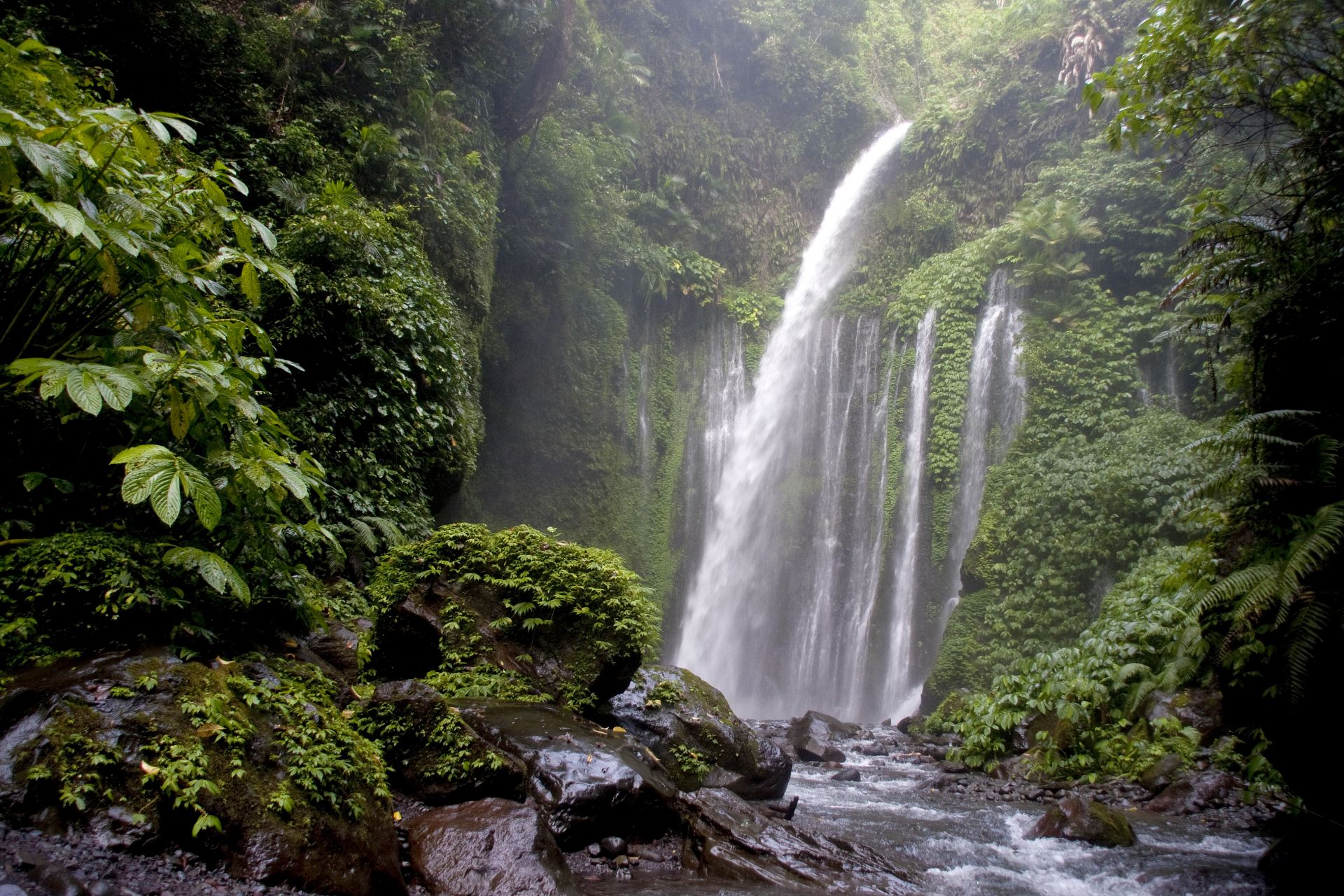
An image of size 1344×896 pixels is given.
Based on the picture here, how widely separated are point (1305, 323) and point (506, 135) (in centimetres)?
1315

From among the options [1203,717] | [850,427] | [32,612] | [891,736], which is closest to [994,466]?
[850,427]

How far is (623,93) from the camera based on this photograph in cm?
1836

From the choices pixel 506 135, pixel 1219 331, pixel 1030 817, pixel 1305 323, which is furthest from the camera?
pixel 506 135

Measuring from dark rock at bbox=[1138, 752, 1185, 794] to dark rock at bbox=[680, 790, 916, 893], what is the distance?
3327 mm

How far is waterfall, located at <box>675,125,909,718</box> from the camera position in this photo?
15422 millimetres

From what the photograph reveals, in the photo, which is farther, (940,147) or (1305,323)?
(940,147)

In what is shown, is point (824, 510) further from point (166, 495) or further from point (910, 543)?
point (166, 495)

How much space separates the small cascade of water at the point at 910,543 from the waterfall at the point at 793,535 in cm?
63

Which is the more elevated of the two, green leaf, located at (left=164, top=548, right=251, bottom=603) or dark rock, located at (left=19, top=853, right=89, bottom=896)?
green leaf, located at (left=164, top=548, right=251, bottom=603)

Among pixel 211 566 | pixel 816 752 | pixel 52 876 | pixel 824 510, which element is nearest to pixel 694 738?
pixel 816 752

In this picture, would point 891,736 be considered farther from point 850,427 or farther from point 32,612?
point 32,612

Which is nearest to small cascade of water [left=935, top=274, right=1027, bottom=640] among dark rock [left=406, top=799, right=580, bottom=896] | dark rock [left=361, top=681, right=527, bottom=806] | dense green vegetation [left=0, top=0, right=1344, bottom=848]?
dense green vegetation [left=0, top=0, right=1344, bottom=848]

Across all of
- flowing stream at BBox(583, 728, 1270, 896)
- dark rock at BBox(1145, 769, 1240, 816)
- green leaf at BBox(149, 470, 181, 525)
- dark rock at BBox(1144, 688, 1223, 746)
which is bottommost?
flowing stream at BBox(583, 728, 1270, 896)

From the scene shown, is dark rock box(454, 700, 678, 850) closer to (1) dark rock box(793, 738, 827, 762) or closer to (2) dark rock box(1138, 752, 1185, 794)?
(2) dark rock box(1138, 752, 1185, 794)
